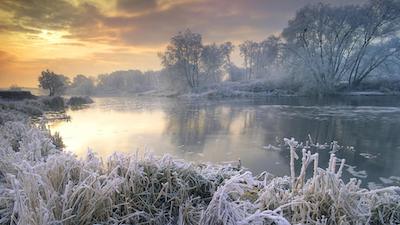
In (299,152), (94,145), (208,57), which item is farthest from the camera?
(208,57)

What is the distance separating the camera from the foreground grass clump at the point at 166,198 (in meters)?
2.08

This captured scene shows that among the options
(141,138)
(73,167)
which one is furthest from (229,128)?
(73,167)

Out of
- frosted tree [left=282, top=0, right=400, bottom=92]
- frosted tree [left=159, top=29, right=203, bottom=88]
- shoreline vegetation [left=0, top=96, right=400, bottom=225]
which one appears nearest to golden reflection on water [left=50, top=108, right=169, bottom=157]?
shoreline vegetation [left=0, top=96, right=400, bottom=225]

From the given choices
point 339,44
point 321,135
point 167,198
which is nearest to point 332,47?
point 339,44

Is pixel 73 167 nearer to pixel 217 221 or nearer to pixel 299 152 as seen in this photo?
pixel 217 221

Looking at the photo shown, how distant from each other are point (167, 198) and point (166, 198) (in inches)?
2.3

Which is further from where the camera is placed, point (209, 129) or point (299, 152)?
point (209, 129)

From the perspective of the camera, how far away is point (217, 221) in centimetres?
206

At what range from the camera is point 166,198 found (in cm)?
266

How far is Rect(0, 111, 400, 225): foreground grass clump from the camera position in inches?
82.0

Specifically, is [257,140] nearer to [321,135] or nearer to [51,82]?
[321,135]

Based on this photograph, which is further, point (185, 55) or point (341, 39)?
point (185, 55)

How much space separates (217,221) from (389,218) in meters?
1.53

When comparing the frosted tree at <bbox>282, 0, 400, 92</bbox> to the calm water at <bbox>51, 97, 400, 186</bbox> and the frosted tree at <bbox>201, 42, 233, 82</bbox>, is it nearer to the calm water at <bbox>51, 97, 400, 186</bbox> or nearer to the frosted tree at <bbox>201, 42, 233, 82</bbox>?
the frosted tree at <bbox>201, 42, 233, 82</bbox>
